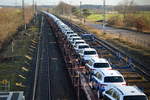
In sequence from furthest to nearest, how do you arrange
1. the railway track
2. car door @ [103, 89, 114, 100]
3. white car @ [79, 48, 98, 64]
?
1. white car @ [79, 48, 98, 64]
2. the railway track
3. car door @ [103, 89, 114, 100]

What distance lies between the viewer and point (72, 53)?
34.3 meters

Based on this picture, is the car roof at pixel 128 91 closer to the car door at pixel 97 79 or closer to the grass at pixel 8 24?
the car door at pixel 97 79

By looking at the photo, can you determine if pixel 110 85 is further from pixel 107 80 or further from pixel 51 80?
pixel 51 80

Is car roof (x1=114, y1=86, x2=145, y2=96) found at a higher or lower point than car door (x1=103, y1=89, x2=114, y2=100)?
higher

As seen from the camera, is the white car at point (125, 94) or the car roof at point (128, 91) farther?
the car roof at point (128, 91)

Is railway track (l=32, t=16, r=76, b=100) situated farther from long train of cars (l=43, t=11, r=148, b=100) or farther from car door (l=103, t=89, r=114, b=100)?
car door (l=103, t=89, r=114, b=100)

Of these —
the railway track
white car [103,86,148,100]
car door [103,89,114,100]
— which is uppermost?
white car [103,86,148,100]

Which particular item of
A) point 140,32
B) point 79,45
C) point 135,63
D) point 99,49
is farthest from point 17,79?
point 140,32

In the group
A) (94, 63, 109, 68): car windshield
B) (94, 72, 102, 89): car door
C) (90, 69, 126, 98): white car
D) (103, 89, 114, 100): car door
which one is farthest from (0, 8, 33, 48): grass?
(103, 89, 114, 100): car door

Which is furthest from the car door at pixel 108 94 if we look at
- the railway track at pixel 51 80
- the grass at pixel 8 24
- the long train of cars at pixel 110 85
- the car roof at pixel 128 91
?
the grass at pixel 8 24

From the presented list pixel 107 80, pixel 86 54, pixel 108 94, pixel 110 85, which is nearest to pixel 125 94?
pixel 108 94

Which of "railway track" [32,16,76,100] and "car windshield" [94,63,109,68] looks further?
"car windshield" [94,63,109,68]

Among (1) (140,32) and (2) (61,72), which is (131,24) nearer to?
(1) (140,32)

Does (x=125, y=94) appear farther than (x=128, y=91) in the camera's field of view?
No
